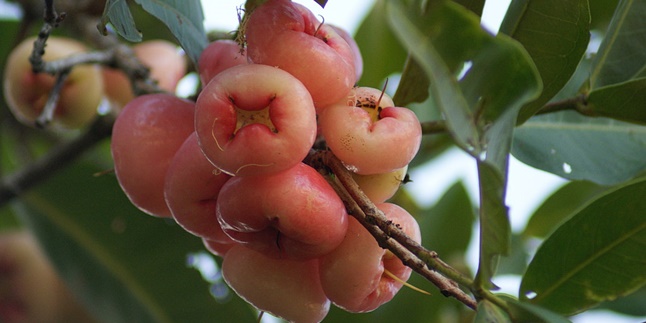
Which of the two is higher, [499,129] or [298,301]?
[499,129]

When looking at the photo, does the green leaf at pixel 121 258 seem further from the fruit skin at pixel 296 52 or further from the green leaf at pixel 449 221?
the fruit skin at pixel 296 52

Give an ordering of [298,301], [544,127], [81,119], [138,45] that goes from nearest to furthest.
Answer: [298,301] < [544,127] < [81,119] < [138,45]

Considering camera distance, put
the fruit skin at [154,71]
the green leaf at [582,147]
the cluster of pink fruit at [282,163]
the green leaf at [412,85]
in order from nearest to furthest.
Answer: the cluster of pink fruit at [282,163] < the green leaf at [412,85] < the green leaf at [582,147] < the fruit skin at [154,71]

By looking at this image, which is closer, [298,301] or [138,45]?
[298,301]

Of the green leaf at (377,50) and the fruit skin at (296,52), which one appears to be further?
the green leaf at (377,50)

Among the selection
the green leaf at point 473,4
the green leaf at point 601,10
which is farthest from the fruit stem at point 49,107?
the green leaf at point 601,10

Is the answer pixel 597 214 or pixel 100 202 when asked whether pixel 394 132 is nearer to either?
pixel 597 214

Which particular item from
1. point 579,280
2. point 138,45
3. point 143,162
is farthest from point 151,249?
point 579,280
